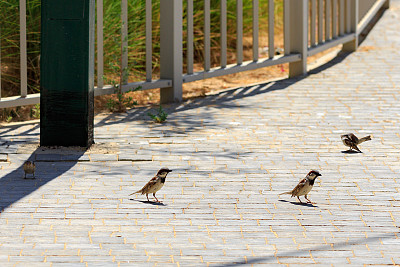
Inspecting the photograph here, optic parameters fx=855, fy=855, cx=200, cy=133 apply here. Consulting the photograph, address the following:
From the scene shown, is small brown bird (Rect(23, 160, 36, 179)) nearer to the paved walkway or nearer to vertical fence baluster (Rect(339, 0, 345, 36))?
the paved walkway

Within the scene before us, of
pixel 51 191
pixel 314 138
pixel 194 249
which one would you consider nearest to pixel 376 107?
pixel 314 138

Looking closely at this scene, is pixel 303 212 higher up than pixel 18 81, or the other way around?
pixel 18 81

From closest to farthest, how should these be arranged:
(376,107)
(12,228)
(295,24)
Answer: (12,228) → (376,107) → (295,24)

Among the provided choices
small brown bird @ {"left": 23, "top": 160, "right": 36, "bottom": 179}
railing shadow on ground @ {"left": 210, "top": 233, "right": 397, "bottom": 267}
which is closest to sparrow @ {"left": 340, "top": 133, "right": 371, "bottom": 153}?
railing shadow on ground @ {"left": 210, "top": 233, "right": 397, "bottom": 267}

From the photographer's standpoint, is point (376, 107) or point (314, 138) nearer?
point (314, 138)

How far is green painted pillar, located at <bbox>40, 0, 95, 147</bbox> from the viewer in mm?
7562

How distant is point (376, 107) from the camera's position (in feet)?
33.1

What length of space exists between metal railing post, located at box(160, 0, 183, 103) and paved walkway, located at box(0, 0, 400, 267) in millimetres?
321

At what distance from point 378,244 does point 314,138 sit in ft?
11.1

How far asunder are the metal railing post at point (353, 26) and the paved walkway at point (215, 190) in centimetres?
399

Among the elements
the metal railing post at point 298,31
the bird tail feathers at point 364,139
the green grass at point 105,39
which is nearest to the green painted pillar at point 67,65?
the green grass at point 105,39

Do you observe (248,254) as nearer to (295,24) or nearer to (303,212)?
(303,212)

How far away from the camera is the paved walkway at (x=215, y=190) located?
4891 millimetres

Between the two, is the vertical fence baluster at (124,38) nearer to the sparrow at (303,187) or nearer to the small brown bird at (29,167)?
the small brown bird at (29,167)
